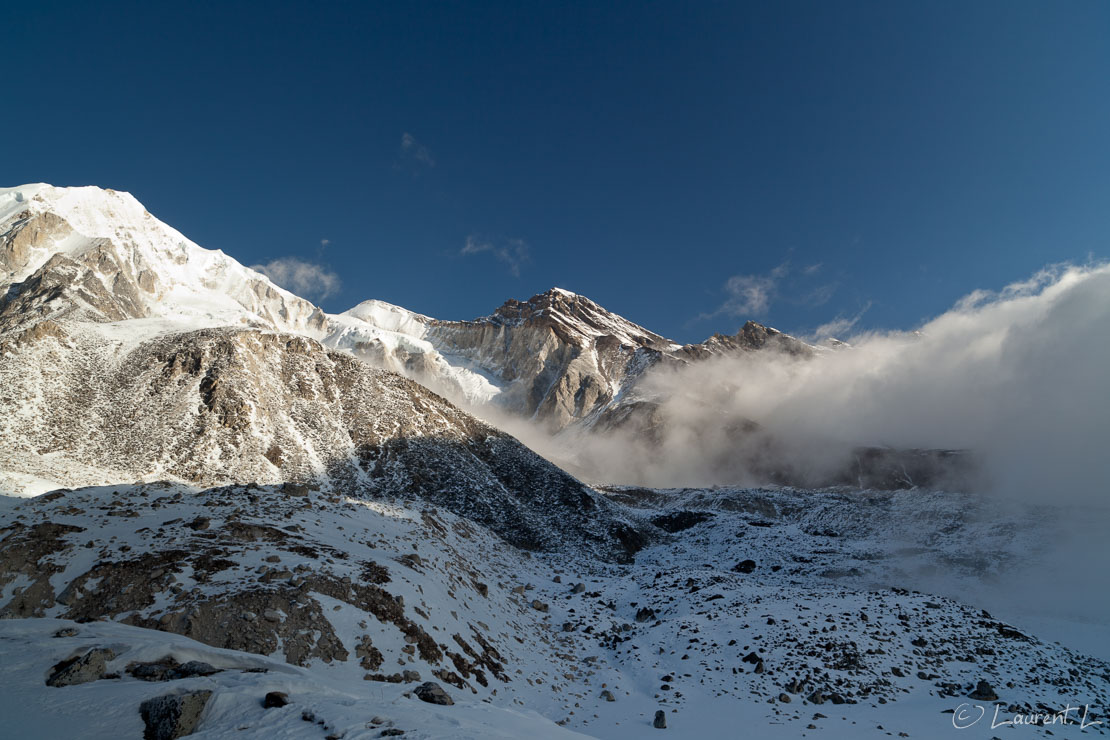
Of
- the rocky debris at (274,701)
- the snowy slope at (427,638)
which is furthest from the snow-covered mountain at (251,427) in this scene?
the rocky debris at (274,701)

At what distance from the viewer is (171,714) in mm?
5887

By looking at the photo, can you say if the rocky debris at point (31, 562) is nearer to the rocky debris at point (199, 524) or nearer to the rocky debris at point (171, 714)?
the rocky debris at point (199, 524)

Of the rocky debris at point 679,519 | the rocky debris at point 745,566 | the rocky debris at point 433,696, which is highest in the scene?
the rocky debris at point 679,519

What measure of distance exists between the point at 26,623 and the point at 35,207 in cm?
19571

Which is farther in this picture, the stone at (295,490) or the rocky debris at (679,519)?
the rocky debris at (679,519)

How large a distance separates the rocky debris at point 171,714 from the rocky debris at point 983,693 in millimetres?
22450

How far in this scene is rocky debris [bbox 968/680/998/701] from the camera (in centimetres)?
1653

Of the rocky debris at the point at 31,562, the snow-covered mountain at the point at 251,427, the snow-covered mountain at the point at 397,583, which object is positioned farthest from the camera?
the snow-covered mountain at the point at 251,427

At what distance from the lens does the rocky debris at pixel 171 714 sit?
5711mm

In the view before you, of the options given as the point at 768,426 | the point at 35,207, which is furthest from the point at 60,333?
the point at 768,426

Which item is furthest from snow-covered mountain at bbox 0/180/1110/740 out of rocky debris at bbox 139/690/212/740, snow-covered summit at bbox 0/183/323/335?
snow-covered summit at bbox 0/183/323/335

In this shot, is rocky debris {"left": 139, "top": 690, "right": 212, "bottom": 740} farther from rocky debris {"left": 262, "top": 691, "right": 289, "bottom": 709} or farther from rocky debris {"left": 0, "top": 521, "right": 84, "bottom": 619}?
rocky debris {"left": 0, "top": 521, "right": 84, "bottom": 619}

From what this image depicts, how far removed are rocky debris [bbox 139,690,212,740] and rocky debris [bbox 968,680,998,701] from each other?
22.5m

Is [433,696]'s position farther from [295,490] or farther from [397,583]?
[295,490]
